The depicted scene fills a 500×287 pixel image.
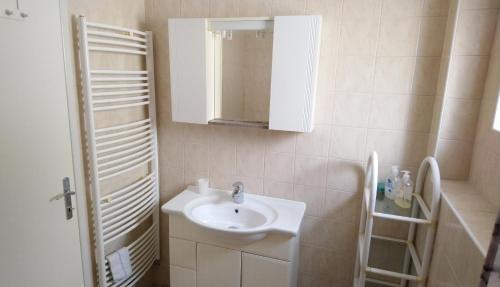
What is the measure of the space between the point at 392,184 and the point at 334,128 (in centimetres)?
44

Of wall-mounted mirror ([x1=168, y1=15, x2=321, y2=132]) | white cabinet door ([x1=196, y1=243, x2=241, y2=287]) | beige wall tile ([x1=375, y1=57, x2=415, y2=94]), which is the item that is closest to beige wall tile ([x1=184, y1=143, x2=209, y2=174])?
wall-mounted mirror ([x1=168, y1=15, x2=321, y2=132])

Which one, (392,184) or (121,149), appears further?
(121,149)

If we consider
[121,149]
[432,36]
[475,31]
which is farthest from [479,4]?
[121,149]

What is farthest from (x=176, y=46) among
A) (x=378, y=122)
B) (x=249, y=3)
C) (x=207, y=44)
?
(x=378, y=122)

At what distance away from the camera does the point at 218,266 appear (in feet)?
6.08

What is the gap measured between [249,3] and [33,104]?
49.7 inches

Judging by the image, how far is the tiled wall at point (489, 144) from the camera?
1.27 metres

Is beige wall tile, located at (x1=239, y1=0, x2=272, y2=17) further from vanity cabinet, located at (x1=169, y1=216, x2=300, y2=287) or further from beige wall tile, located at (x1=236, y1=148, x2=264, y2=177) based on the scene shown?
vanity cabinet, located at (x1=169, y1=216, x2=300, y2=287)

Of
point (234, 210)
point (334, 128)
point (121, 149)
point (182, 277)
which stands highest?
point (334, 128)

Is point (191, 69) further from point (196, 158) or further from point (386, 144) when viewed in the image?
point (386, 144)

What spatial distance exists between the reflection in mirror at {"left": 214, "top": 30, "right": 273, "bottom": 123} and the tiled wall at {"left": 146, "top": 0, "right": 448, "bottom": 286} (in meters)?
0.14

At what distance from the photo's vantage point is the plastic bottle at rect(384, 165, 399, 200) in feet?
5.43

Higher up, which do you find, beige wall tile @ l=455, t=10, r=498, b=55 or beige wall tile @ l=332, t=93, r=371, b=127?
beige wall tile @ l=455, t=10, r=498, b=55

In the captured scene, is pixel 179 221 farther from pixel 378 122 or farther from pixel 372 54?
pixel 372 54
